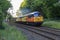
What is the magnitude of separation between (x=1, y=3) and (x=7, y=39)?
11.7 m

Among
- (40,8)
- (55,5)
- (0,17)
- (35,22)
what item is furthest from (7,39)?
(40,8)

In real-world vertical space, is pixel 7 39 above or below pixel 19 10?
below

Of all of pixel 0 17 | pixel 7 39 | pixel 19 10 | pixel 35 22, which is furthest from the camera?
pixel 19 10

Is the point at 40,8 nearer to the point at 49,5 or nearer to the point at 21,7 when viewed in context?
the point at 49,5

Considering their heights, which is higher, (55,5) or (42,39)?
(55,5)

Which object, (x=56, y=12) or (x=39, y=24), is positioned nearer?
(x=39, y=24)

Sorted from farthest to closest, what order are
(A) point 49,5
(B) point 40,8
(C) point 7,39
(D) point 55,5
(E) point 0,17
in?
(B) point 40,8
(A) point 49,5
(D) point 55,5
(E) point 0,17
(C) point 7,39

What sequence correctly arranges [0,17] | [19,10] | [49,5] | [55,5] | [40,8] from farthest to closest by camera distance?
[19,10] → [40,8] → [49,5] → [55,5] → [0,17]

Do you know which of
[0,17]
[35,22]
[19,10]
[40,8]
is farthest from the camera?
[19,10]

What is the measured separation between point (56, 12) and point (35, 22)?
40.0 feet

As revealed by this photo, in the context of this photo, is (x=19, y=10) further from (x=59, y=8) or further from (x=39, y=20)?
(x=39, y=20)

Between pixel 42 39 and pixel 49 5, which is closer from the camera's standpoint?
pixel 42 39

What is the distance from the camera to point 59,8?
1890 inches

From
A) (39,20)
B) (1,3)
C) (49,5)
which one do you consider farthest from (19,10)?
(1,3)
